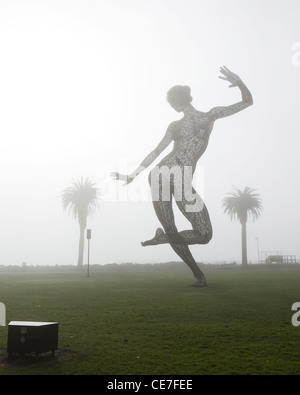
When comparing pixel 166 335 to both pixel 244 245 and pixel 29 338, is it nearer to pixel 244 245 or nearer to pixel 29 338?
pixel 29 338

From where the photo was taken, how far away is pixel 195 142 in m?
12.0

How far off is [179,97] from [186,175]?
8.92 feet

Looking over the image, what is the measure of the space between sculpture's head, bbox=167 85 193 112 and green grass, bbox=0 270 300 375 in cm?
619

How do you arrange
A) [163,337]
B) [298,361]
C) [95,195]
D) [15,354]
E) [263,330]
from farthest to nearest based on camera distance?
[95,195] < [263,330] < [163,337] < [15,354] < [298,361]

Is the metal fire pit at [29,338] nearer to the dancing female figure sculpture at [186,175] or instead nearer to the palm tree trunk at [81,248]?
the dancing female figure sculpture at [186,175]

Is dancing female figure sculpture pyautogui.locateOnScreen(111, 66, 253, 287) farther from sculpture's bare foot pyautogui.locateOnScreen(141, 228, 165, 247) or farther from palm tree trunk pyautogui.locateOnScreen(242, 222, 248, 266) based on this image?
palm tree trunk pyautogui.locateOnScreen(242, 222, 248, 266)

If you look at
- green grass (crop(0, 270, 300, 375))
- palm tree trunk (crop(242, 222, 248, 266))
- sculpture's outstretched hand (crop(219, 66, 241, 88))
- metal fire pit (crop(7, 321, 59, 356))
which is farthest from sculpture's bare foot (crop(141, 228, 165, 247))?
palm tree trunk (crop(242, 222, 248, 266))

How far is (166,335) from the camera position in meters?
5.64

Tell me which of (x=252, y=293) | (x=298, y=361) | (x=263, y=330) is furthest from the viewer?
(x=252, y=293)

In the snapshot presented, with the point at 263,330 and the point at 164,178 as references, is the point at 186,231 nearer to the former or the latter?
the point at 164,178

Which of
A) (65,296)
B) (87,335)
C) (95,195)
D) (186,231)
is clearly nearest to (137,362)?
(87,335)

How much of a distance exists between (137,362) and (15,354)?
153 cm

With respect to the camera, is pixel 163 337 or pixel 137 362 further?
pixel 163 337
